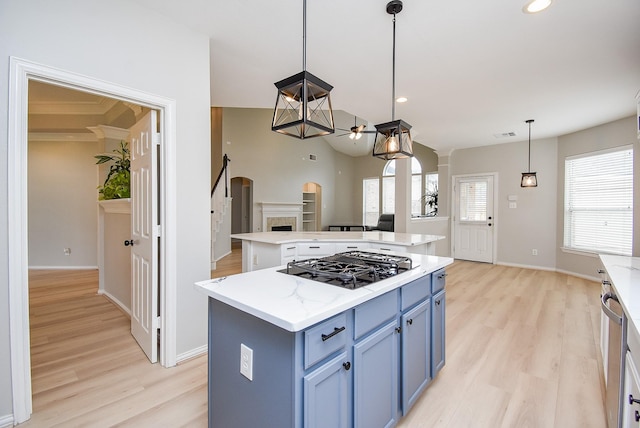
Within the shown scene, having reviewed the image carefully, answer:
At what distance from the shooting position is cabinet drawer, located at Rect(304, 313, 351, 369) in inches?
42.5

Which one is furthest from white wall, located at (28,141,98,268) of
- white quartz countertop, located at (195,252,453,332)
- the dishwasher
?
the dishwasher

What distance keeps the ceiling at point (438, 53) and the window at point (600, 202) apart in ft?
3.28

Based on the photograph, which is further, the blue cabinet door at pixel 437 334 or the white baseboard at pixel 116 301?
the white baseboard at pixel 116 301

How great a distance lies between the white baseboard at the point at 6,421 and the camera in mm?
1634

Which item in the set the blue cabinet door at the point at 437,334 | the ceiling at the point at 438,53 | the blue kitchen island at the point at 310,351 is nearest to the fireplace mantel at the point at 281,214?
the ceiling at the point at 438,53

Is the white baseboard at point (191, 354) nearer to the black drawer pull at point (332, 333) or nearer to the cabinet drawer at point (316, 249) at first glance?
the cabinet drawer at point (316, 249)

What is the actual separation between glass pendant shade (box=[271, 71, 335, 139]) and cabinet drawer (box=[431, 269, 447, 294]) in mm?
1193

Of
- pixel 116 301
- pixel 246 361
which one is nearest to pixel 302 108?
pixel 246 361

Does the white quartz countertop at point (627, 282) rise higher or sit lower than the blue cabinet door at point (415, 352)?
higher

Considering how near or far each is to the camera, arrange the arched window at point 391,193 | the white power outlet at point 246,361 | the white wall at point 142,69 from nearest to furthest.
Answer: the white power outlet at point 246,361
the white wall at point 142,69
the arched window at point 391,193

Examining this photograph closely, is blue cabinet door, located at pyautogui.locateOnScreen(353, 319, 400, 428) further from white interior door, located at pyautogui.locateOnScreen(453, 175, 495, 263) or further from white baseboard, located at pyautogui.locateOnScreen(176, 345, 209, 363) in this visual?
white interior door, located at pyautogui.locateOnScreen(453, 175, 495, 263)

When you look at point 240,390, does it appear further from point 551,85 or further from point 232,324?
point 551,85

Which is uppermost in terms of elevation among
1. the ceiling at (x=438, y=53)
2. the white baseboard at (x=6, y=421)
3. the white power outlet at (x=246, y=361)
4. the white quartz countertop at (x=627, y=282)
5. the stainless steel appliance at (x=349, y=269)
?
the ceiling at (x=438, y=53)

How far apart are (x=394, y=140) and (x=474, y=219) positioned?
220 inches
